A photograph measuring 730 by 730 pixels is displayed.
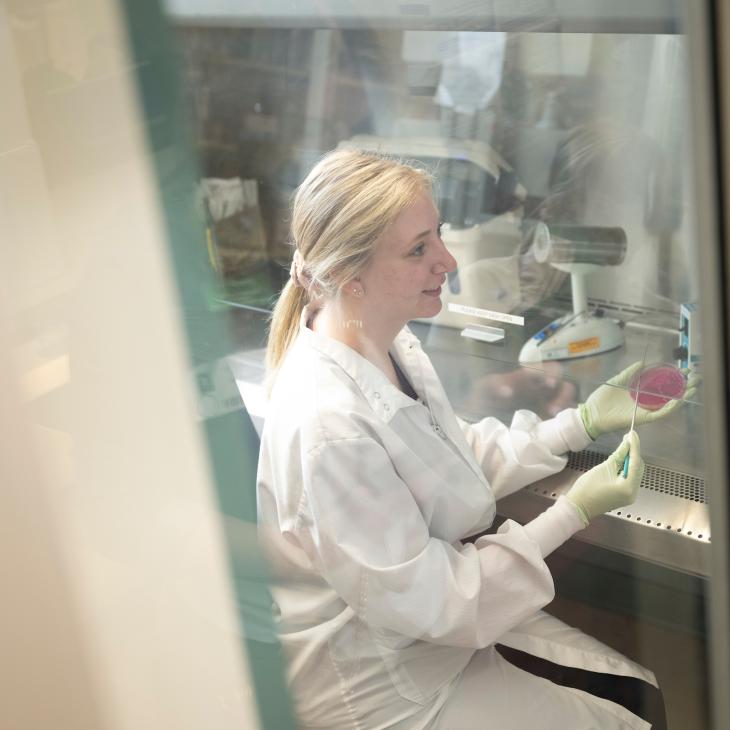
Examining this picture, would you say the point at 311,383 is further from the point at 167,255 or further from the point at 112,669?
the point at 112,669

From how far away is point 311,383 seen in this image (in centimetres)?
97

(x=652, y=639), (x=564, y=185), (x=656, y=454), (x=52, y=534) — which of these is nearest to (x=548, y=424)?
(x=656, y=454)

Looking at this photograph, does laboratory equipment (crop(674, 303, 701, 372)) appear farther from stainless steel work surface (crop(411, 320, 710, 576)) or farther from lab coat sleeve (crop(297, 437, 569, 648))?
lab coat sleeve (crop(297, 437, 569, 648))

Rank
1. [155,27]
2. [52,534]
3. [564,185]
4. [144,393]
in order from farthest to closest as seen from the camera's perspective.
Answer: [564,185], [52,534], [144,393], [155,27]

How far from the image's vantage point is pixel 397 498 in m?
0.96

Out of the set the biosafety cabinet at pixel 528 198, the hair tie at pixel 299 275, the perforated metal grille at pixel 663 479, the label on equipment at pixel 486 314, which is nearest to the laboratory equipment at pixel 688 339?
the biosafety cabinet at pixel 528 198

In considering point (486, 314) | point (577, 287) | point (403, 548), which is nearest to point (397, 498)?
point (403, 548)

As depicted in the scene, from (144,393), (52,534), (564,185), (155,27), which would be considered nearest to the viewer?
(155,27)

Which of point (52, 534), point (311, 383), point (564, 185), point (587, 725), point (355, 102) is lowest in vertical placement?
point (587, 725)

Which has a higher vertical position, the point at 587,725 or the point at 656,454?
the point at 656,454

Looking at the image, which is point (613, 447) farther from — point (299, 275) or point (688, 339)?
point (299, 275)

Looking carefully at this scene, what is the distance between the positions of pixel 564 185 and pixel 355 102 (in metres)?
0.38

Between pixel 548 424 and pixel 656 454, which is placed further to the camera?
pixel 548 424

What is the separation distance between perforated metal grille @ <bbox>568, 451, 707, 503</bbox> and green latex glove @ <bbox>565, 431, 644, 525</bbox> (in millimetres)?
10
